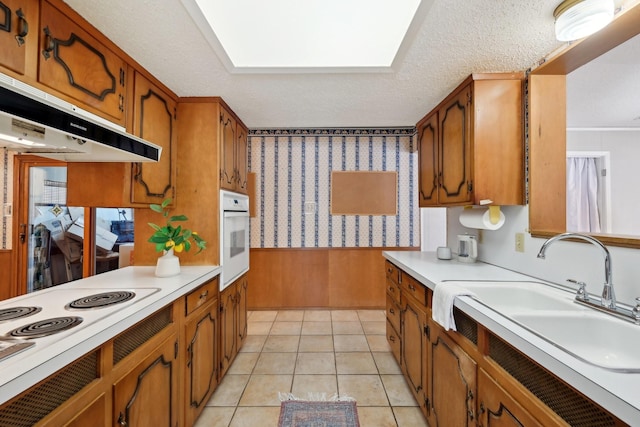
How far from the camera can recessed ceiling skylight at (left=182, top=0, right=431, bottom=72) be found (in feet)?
4.68

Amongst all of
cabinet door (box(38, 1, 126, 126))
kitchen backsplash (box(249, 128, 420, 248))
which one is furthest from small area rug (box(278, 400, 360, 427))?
cabinet door (box(38, 1, 126, 126))

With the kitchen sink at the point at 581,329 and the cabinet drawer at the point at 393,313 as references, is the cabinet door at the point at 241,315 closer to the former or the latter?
the cabinet drawer at the point at 393,313

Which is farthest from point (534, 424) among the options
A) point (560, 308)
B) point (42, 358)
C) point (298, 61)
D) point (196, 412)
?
point (298, 61)

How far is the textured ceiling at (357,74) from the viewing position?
46.9 inches

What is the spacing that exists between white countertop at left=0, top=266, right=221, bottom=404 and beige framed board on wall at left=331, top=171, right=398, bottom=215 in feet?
6.53

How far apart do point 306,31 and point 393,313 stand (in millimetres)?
2222

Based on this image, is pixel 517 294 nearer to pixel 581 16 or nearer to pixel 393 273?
pixel 393 273

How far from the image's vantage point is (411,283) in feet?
5.92

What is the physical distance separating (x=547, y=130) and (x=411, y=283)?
1.27 metres

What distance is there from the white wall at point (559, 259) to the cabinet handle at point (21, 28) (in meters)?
2.52

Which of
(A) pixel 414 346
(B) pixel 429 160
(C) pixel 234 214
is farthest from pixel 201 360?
(B) pixel 429 160

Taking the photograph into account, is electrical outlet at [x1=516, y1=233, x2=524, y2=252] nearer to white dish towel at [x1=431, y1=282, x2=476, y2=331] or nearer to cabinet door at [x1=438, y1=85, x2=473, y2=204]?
cabinet door at [x1=438, y1=85, x2=473, y2=204]

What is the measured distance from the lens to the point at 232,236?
6.98ft

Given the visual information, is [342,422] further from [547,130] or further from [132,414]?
[547,130]
